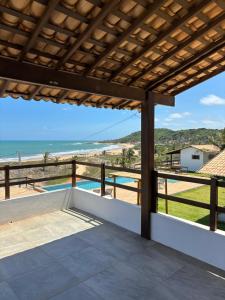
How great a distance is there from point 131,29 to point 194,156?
25.2 meters

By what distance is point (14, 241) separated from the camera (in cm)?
384

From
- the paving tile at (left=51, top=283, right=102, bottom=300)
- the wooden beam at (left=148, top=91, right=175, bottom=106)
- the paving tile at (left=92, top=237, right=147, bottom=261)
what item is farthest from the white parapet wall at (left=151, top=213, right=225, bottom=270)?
the wooden beam at (left=148, top=91, right=175, bottom=106)

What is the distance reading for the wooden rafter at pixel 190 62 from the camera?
9.08ft

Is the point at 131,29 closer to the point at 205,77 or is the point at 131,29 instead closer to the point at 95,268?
the point at 205,77

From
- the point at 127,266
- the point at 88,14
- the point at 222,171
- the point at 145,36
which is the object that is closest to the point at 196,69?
the point at 145,36

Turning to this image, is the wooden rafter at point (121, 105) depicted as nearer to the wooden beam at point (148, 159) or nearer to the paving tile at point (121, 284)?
the wooden beam at point (148, 159)

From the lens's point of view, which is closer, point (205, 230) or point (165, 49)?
point (165, 49)

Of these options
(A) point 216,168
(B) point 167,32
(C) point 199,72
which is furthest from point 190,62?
(A) point 216,168

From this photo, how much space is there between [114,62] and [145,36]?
54 centimetres

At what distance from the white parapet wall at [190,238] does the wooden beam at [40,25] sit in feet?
9.70

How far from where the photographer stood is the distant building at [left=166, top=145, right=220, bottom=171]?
991 inches

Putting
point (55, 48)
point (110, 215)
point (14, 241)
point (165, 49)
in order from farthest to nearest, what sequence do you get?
point (110, 215), point (14, 241), point (165, 49), point (55, 48)

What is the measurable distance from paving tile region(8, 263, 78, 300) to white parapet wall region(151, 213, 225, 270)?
1551 millimetres

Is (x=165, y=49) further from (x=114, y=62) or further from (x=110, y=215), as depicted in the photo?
(x=110, y=215)
